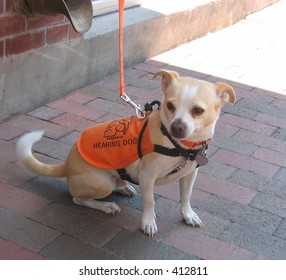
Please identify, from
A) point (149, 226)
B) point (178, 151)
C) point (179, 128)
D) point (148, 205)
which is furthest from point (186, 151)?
point (149, 226)

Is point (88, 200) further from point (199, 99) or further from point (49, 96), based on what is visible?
point (49, 96)

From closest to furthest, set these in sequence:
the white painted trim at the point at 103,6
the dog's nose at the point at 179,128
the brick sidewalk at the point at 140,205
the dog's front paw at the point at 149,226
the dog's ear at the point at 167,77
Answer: the dog's nose at the point at 179,128
the dog's ear at the point at 167,77
the brick sidewalk at the point at 140,205
the dog's front paw at the point at 149,226
the white painted trim at the point at 103,6

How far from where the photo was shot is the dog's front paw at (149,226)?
316 centimetres

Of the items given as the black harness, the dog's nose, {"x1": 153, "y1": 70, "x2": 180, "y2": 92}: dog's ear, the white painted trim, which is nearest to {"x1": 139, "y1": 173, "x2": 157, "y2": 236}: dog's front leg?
the black harness

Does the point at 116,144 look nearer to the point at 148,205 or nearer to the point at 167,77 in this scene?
the point at 148,205

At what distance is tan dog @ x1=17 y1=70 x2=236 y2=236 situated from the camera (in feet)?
9.19

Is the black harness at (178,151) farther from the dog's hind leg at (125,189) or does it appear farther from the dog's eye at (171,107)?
the dog's hind leg at (125,189)

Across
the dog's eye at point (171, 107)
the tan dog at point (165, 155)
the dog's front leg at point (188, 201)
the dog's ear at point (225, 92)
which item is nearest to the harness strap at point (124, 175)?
the tan dog at point (165, 155)

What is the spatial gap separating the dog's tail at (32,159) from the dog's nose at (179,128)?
0.88m

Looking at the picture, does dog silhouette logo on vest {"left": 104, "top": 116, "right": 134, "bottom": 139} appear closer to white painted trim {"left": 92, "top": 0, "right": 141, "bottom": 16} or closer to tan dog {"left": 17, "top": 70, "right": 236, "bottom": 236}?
tan dog {"left": 17, "top": 70, "right": 236, "bottom": 236}

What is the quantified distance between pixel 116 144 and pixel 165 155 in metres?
0.32

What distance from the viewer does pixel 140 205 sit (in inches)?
137

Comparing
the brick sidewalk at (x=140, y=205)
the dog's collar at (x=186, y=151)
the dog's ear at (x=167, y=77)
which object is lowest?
the brick sidewalk at (x=140, y=205)

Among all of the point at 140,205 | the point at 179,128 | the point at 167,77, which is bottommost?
the point at 140,205
